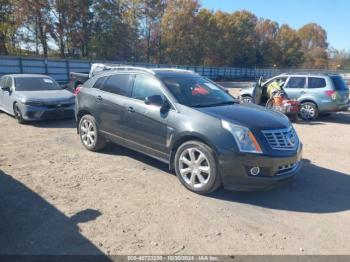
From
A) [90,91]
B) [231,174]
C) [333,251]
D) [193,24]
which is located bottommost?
[333,251]

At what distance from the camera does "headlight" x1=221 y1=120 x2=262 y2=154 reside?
422 cm

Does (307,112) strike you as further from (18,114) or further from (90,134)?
(18,114)

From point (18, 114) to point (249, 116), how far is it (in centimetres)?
758

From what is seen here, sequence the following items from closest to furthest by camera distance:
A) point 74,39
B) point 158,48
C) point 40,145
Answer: point 40,145 → point 74,39 → point 158,48

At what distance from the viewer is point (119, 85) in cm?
595

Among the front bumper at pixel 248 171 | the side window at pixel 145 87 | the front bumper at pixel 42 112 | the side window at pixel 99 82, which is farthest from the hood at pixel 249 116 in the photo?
the front bumper at pixel 42 112

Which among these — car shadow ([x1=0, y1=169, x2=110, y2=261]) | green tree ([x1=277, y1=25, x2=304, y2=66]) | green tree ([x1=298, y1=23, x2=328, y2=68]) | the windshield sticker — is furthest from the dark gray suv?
green tree ([x1=298, y1=23, x2=328, y2=68])

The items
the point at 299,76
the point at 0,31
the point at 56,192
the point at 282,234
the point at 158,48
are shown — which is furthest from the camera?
the point at 158,48

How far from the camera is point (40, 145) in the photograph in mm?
7082

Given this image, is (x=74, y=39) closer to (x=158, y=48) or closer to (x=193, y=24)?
(x=158, y=48)

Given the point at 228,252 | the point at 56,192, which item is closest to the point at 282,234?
the point at 228,252

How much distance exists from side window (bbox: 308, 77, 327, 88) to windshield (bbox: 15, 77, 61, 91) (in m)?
9.17

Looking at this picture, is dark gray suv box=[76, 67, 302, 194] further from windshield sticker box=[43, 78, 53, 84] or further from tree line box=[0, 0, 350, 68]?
tree line box=[0, 0, 350, 68]

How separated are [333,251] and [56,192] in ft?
12.0
